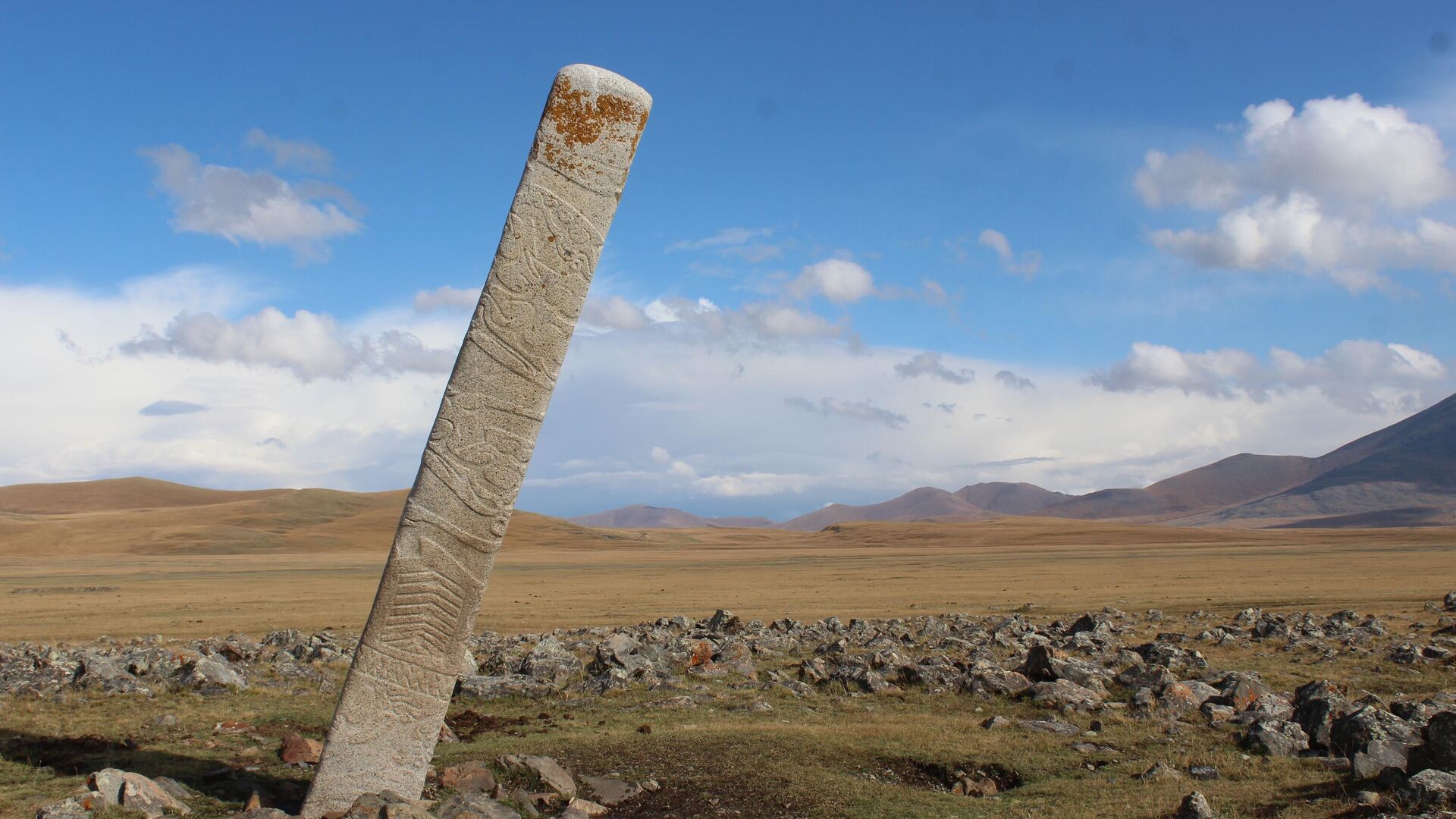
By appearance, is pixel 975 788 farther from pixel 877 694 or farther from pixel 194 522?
pixel 194 522

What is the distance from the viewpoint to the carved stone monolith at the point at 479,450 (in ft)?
26.9

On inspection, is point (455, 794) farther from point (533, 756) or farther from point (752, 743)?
point (752, 743)

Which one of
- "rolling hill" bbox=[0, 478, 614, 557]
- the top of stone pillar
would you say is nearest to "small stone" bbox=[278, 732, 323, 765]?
the top of stone pillar

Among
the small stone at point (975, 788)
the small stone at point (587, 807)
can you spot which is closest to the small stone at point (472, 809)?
the small stone at point (587, 807)

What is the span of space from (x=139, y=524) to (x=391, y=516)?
1288 inches

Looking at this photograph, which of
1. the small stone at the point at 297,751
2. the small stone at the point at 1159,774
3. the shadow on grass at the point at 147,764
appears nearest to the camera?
the shadow on grass at the point at 147,764

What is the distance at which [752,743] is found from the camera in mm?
10633

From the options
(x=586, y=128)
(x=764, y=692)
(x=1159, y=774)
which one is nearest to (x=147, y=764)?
(x=586, y=128)

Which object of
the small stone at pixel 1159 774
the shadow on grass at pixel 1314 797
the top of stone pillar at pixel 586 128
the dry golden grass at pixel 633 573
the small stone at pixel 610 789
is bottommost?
the dry golden grass at pixel 633 573

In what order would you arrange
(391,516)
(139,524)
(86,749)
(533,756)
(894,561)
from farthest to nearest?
(391,516), (139,524), (894,561), (86,749), (533,756)

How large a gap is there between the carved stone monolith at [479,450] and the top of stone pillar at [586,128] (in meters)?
0.01

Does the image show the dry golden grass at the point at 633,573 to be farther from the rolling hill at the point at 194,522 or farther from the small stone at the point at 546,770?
the small stone at the point at 546,770

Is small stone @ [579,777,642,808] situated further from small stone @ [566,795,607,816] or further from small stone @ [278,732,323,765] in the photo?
small stone @ [278,732,323,765]

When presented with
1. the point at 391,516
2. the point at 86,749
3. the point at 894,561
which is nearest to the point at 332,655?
the point at 86,749
